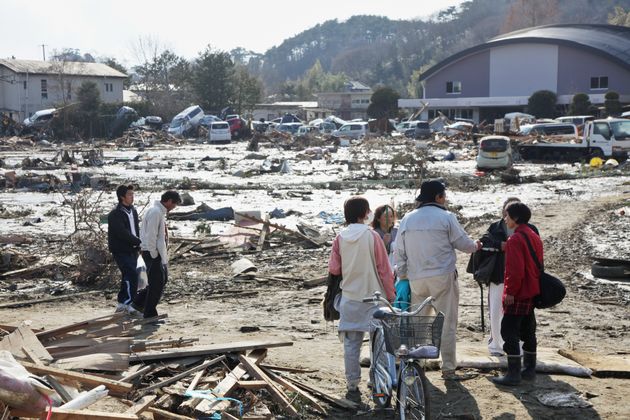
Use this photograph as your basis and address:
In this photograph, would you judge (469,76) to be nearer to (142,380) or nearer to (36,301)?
(36,301)

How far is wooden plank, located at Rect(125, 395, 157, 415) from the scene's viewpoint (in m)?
5.46

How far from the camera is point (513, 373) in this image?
6852 millimetres

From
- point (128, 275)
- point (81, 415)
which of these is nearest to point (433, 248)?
point (81, 415)

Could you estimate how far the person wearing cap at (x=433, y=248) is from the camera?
665cm

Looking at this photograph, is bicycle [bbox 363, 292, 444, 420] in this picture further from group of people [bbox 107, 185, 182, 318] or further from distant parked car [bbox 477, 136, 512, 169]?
distant parked car [bbox 477, 136, 512, 169]

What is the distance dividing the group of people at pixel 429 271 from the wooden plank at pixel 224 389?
0.85 m

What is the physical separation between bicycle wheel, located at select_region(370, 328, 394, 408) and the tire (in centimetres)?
688

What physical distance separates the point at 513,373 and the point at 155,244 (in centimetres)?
448

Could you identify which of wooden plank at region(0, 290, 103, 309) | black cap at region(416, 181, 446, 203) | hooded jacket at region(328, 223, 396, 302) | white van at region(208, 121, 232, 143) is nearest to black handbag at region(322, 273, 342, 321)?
hooded jacket at region(328, 223, 396, 302)

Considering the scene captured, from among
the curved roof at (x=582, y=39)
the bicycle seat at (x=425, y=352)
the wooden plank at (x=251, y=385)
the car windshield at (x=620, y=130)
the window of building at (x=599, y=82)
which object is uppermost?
the curved roof at (x=582, y=39)

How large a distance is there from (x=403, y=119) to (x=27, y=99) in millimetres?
37485

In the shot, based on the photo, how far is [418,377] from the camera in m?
5.35

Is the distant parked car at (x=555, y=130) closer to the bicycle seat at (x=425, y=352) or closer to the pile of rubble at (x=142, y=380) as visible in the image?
the pile of rubble at (x=142, y=380)

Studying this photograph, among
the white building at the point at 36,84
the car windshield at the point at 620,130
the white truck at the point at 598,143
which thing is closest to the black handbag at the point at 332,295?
the white truck at the point at 598,143
